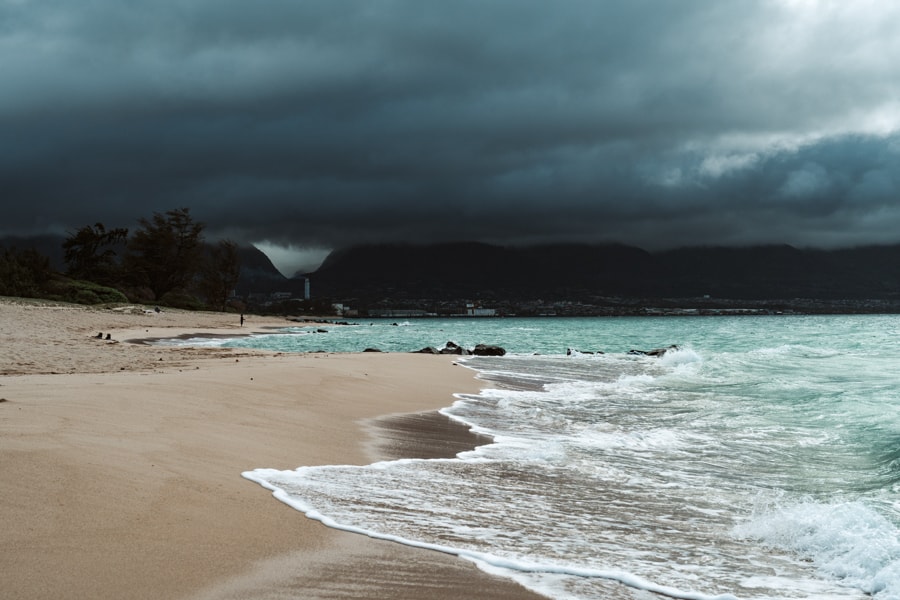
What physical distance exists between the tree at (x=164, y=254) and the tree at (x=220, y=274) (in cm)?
664

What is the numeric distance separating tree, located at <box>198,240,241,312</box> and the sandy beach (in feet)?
249

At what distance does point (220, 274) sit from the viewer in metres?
83.8

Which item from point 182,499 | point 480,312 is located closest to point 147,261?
point 182,499

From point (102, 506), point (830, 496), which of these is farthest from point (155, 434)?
point (830, 496)

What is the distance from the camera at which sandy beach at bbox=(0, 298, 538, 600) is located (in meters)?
3.27

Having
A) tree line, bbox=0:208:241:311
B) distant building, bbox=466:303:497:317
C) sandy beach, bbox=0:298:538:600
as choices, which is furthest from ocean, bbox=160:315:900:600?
distant building, bbox=466:303:497:317

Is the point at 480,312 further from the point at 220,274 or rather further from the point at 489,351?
the point at 489,351

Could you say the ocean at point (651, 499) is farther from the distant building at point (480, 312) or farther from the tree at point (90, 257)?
the distant building at point (480, 312)

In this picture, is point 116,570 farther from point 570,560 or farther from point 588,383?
point 588,383

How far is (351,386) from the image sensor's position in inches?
512

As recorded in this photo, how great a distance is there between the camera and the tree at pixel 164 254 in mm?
72875

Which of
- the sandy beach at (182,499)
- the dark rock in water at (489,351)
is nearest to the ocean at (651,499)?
the sandy beach at (182,499)

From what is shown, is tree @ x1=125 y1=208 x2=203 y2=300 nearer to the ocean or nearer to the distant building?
the ocean

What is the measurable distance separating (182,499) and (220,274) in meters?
83.6
